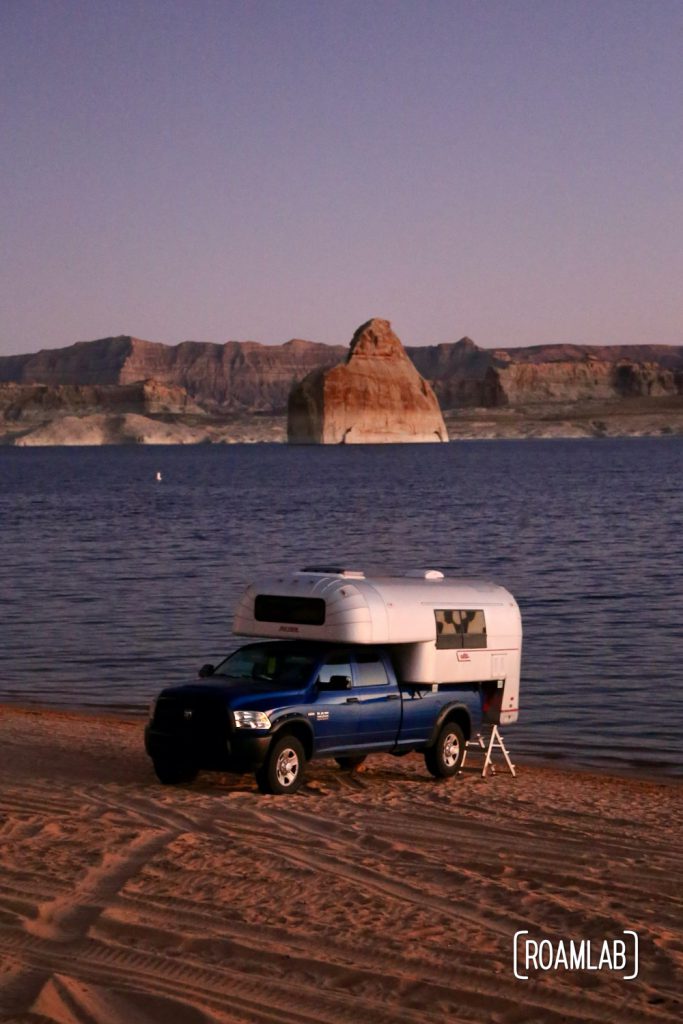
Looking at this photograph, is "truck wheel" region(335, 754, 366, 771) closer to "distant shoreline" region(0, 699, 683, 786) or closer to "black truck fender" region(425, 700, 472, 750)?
"black truck fender" region(425, 700, 472, 750)

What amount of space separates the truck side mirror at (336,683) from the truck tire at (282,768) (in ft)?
2.07

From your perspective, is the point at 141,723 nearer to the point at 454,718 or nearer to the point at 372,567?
the point at 454,718

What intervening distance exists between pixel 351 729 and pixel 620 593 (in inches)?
972

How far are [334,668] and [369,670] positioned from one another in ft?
1.41

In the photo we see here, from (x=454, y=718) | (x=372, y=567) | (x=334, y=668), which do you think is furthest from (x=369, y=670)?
(x=372, y=567)

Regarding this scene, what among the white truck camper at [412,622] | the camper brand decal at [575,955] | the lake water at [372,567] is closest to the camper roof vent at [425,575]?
the white truck camper at [412,622]

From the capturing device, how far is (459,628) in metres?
15.4

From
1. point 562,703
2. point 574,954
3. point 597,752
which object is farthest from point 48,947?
point 562,703

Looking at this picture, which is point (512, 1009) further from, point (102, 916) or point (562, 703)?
point (562, 703)

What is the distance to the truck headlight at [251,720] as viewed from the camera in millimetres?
13727

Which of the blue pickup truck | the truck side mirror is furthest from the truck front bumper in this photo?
the truck side mirror

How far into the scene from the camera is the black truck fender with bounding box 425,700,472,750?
50.3ft

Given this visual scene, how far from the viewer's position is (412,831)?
12.6 meters

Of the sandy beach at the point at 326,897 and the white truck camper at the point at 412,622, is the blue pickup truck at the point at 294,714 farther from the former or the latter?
the sandy beach at the point at 326,897
